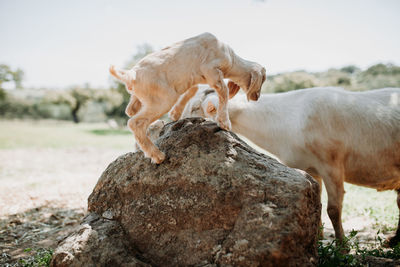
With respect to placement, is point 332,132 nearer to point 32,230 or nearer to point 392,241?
point 392,241

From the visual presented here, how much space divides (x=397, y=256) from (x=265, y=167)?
184 cm

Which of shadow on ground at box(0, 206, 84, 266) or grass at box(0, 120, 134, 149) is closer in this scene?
shadow on ground at box(0, 206, 84, 266)

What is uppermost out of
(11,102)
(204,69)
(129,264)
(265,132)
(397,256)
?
(204,69)

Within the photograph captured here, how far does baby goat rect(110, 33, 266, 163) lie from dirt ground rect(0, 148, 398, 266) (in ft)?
8.06

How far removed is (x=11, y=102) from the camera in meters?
49.6

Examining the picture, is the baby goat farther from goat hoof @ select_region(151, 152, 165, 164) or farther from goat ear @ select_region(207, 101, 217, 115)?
goat ear @ select_region(207, 101, 217, 115)

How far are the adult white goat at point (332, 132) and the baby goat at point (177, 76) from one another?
→ 695mm

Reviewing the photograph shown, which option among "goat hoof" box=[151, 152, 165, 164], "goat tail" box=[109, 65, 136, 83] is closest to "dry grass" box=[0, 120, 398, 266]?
"goat hoof" box=[151, 152, 165, 164]

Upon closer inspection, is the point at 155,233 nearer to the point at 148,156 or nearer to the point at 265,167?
the point at 148,156

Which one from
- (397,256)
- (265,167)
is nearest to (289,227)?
(265,167)

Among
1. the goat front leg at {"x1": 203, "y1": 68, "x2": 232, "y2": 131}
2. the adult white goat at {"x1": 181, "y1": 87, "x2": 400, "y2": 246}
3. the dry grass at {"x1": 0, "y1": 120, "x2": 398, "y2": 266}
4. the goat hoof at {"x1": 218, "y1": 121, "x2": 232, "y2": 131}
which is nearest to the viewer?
the goat front leg at {"x1": 203, "y1": 68, "x2": 232, "y2": 131}

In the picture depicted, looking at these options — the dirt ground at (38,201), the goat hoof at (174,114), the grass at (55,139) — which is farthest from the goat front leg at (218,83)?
the grass at (55,139)

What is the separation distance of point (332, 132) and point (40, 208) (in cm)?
550

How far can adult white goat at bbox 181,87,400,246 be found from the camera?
3.47m
